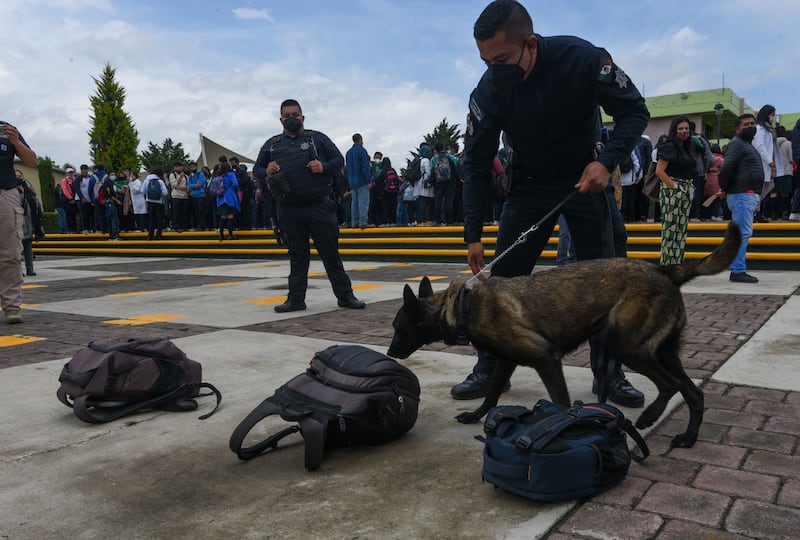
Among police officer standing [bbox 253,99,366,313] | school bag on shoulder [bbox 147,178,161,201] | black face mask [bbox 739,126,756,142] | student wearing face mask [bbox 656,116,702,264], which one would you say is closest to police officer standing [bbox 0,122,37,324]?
police officer standing [bbox 253,99,366,313]

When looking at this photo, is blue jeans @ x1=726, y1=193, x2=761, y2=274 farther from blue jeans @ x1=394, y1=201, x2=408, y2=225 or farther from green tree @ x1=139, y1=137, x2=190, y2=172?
green tree @ x1=139, y1=137, x2=190, y2=172

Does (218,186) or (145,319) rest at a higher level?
(218,186)

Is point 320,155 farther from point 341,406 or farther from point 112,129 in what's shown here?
point 112,129

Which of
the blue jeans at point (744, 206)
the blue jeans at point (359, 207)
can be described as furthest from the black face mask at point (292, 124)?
the blue jeans at point (359, 207)

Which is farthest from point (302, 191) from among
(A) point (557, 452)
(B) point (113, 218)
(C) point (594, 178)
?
(B) point (113, 218)

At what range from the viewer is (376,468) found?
2580 mm

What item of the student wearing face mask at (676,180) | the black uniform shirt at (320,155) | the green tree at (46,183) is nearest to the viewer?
the black uniform shirt at (320,155)

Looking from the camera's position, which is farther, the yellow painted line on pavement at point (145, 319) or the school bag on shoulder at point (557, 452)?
the yellow painted line on pavement at point (145, 319)

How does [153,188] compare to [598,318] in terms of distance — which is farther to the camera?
[153,188]

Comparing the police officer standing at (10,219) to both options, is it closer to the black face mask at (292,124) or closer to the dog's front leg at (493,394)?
the black face mask at (292,124)

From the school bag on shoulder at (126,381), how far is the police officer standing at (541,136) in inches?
58.7

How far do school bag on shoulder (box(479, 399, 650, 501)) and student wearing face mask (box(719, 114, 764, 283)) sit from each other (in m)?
6.36

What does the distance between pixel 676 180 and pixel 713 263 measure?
5.42 meters

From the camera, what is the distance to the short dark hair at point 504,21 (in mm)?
3006
